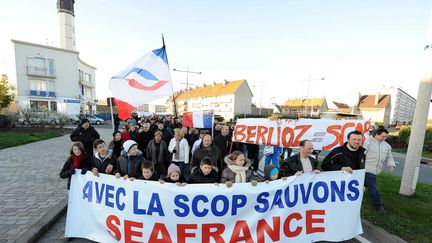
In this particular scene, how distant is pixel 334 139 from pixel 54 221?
6.20 m

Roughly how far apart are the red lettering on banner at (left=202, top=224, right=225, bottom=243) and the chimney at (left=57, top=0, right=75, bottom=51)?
162 feet

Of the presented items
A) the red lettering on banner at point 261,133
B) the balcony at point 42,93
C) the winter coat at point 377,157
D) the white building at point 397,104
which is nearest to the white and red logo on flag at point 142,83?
the red lettering on banner at point 261,133

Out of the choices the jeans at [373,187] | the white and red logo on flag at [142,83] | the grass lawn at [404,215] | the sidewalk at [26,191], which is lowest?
the sidewalk at [26,191]

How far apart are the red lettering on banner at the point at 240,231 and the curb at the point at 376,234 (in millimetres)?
2098

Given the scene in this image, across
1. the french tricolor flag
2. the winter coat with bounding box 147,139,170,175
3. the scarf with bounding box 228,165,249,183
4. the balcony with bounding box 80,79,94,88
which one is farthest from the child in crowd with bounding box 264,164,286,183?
the balcony with bounding box 80,79,94,88

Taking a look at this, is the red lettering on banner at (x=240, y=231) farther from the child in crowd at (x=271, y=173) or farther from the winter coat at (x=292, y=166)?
the winter coat at (x=292, y=166)

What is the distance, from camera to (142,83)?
5.32m

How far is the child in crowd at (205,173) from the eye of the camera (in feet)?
11.0

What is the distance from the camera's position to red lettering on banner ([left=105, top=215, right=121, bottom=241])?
2.89 m

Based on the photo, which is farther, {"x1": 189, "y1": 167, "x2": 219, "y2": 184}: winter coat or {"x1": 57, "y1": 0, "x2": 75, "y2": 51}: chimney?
{"x1": 57, "y1": 0, "x2": 75, "y2": 51}: chimney

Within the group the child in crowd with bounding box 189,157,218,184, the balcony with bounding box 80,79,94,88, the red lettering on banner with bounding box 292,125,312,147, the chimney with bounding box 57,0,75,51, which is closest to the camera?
the child in crowd with bounding box 189,157,218,184

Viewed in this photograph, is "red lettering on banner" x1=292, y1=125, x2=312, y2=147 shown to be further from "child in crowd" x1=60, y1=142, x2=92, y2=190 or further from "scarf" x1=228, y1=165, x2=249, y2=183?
"child in crowd" x1=60, y1=142, x2=92, y2=190

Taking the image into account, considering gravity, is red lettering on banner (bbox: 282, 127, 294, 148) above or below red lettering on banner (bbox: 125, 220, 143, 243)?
A: above

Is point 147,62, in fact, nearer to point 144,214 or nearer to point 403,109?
point 144,214
